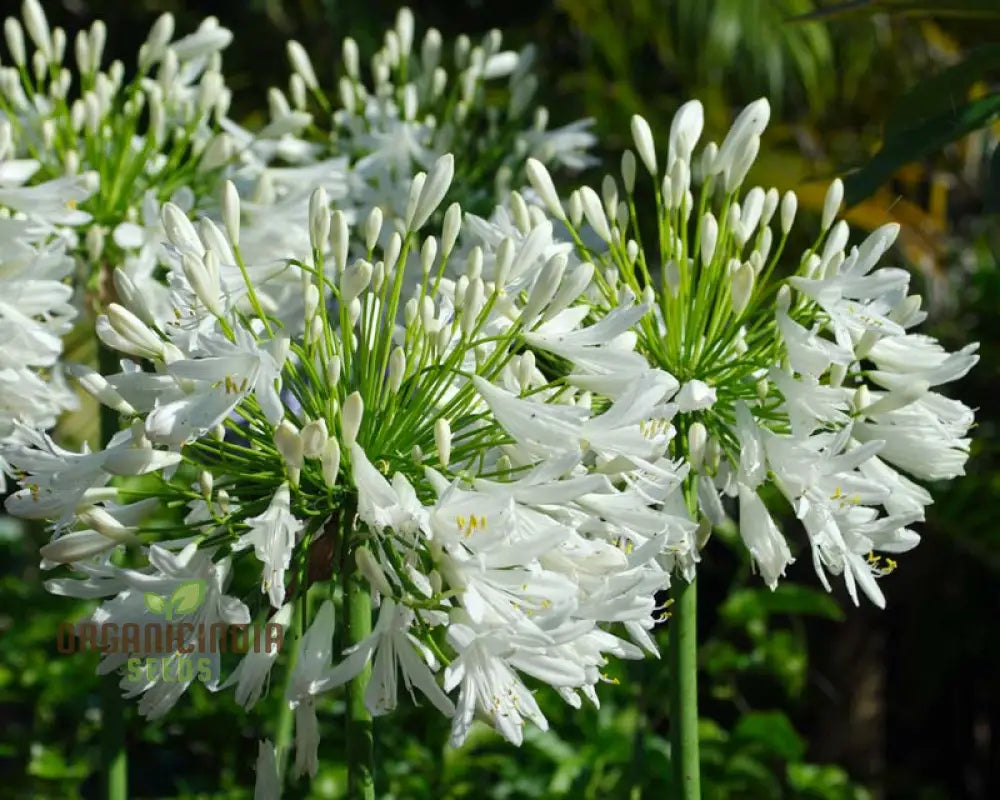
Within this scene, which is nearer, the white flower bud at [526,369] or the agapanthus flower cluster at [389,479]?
the agapanthus flower cluster at [389,479]

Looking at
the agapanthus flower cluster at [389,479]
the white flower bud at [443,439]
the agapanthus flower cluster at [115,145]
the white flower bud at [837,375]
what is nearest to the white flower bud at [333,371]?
the agapanthus flower cluster at [389,479]

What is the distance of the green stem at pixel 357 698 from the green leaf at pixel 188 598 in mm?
188

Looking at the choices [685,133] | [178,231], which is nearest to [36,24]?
[178,231]

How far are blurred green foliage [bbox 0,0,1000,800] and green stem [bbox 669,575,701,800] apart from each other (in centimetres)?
45

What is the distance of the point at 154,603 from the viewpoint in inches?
62.0

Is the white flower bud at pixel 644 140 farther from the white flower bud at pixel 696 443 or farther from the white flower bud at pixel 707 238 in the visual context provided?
the white flower bud at pixel 696 443

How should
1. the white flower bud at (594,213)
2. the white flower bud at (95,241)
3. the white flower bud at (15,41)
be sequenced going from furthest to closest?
the white flower bud at (15,41) < the white flower bud at (95,241) < the white flower bud at (594,213)

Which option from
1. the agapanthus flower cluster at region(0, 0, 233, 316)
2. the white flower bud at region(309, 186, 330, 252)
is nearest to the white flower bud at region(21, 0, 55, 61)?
the agapanthus flower cluster at region(0, 0, 233, 316)

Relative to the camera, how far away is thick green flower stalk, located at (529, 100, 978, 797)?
5.59 feet

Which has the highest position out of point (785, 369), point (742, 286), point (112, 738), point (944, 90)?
point (944, 90)

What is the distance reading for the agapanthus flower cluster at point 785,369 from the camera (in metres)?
1.70

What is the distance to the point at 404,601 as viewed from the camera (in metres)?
1.51

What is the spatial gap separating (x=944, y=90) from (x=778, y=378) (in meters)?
0.72

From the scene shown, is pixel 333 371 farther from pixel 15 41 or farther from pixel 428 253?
pixel 15 41
